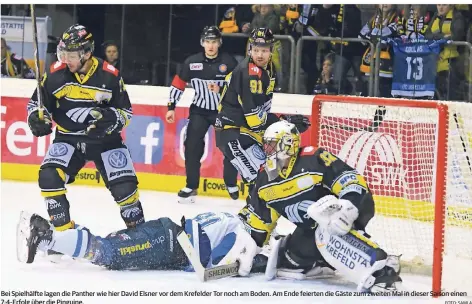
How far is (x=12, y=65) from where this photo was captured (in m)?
9.14

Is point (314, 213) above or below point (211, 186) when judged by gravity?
above

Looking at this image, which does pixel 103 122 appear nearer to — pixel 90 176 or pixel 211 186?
pixel 211 186

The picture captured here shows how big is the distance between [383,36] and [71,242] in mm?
3757

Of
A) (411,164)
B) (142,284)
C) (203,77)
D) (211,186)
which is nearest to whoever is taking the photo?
(142,284)

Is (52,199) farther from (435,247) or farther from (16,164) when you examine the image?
(16,164)

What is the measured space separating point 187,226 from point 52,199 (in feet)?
2.70

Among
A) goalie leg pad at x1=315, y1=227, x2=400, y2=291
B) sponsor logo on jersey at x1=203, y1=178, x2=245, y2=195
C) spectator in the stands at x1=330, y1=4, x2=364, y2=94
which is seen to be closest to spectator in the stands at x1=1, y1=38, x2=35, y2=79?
sponsor logo on jersey at x1=203, y1=178, x2=245, y2=195

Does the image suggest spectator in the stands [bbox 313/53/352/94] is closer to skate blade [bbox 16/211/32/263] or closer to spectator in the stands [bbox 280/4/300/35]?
spectator in the stands [bbox 280/4/300/35]

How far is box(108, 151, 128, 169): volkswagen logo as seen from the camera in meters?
5.89

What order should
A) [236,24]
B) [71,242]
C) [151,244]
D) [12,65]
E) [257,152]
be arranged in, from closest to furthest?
1. [71,242]
2. [151,244]
3. [257,152]
4. [236,24]
5. [12,65]

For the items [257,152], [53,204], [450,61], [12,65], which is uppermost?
[450,61]

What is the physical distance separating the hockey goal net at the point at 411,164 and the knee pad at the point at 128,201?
3.61 feet

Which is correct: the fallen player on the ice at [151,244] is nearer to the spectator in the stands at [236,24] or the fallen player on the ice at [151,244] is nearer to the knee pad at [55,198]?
the knee pad at [55,198]

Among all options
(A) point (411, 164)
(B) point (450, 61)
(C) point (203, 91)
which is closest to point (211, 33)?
(C) point (203, 91)
